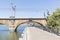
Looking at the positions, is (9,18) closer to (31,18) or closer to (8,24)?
(8,24)

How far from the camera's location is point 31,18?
303 feet

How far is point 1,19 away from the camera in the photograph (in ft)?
306

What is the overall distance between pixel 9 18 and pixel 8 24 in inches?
119

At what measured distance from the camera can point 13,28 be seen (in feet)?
315

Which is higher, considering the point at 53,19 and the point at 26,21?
the point at 53,19

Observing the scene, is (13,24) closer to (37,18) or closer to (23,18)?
(23,18)

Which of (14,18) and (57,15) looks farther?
(14,18)

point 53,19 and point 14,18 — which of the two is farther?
point 14,18

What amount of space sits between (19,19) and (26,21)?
351cm

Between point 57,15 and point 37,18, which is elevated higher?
point 57,15

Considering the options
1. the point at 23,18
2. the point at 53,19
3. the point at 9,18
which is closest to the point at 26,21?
the point at 23,18

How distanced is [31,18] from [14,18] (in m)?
7.85

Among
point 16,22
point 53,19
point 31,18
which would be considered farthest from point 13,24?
point 53,19

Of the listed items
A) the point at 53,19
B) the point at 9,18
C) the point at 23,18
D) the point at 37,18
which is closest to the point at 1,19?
the point at 9,18
